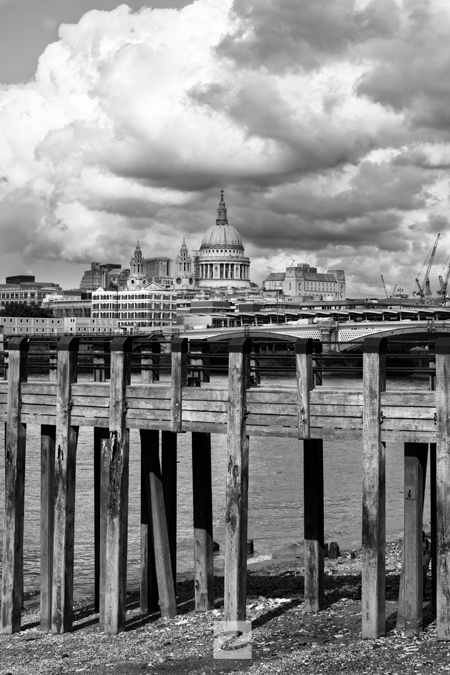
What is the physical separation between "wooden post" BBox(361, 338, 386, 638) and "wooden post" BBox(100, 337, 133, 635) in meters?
3.07

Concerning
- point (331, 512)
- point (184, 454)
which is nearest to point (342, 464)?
point (184, 454)

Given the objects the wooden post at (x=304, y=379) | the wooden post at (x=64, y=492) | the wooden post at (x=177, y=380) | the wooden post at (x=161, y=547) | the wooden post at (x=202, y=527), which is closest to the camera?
the wooden post at (x=304, y=379)

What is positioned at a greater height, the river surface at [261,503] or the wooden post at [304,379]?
the wooden post at [304,379]

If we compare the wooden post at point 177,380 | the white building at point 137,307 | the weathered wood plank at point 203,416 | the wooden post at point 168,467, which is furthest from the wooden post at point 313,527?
the white building at point 137,307

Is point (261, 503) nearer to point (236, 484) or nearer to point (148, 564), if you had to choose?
point (148, 564)

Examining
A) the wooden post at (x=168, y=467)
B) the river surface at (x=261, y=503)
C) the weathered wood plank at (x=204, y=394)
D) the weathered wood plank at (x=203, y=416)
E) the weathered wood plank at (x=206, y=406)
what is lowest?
the river surface at (x=261, y=503)

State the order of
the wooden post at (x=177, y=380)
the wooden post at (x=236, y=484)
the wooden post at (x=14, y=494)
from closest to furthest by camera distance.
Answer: the wooden post at (x=236, y=484), the wooden post at (x=177, y=380), the wooden post at (x=14, y=494)

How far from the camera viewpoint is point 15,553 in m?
13.5

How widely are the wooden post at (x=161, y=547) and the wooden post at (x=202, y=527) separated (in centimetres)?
41

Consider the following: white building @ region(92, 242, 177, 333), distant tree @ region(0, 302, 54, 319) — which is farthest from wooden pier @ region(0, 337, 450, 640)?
distant tree @ region(0, 302, 54, 319)

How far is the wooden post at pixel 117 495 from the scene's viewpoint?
41.7 ft

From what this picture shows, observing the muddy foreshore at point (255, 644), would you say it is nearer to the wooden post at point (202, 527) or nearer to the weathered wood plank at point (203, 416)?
the wooden post at point (202, 527)

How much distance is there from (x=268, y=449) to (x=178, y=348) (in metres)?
27.5

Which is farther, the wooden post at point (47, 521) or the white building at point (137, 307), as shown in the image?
the white building at point (137, 307)
